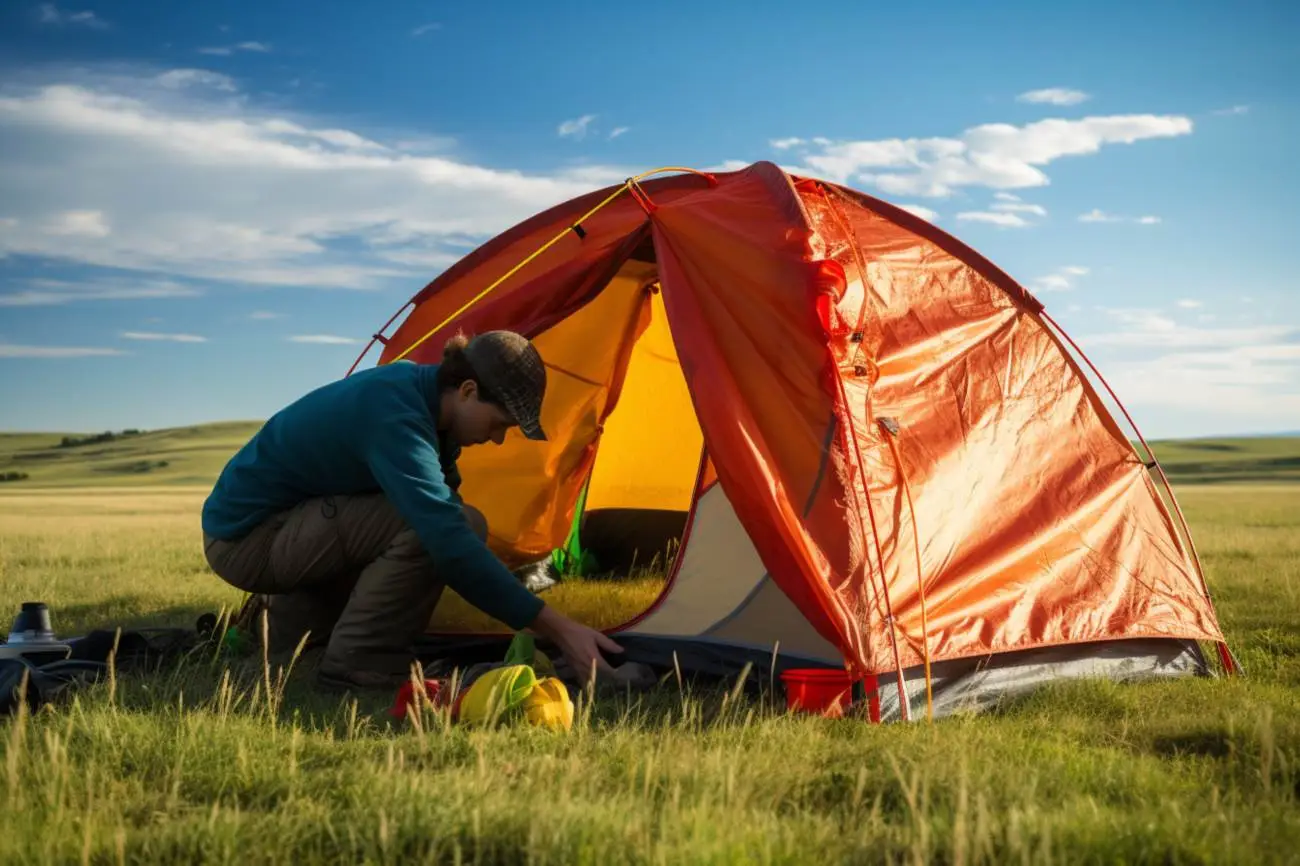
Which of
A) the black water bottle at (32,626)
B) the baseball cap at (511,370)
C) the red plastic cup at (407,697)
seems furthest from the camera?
the black water bottle at (32,626)

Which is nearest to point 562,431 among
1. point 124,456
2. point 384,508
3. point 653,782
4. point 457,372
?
point 384,508

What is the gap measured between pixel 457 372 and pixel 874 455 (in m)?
1.66

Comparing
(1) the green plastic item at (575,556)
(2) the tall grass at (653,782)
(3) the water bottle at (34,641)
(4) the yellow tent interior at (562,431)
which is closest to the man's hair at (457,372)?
(2) the tall grass at (653,782)

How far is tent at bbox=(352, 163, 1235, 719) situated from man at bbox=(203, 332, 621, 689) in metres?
0.84

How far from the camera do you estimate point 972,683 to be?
4590 mm

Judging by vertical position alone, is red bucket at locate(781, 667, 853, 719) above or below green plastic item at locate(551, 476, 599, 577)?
below

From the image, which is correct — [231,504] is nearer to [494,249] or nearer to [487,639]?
[487,639]

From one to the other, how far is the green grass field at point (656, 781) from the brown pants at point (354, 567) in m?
0.33

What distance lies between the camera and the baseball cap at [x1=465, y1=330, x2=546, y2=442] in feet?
14.4

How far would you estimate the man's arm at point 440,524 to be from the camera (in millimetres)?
4203

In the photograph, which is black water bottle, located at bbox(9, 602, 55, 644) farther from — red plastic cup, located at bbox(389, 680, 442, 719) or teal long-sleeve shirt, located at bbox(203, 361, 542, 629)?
red plastic cup, located at bbox(389, 680, 442, 719)

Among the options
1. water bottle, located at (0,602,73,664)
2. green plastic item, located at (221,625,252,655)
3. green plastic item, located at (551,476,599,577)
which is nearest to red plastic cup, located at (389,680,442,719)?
green plastic item, located at (221,625,252,655)

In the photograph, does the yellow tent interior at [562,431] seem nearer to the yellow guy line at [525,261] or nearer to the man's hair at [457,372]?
the yellow guy line at [525,261]

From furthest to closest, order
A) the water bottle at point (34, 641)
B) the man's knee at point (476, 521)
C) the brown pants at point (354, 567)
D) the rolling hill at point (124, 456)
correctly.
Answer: the rolling hill at point (124, 456), the man's knee at point (476, 521), the water bottle at point (34, 641), the brown pants at point (354, 567)
